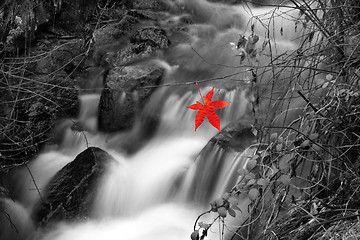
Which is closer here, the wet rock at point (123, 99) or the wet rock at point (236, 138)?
the wet rock at point (236, 138)

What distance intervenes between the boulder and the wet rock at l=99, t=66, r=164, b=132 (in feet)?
3.41

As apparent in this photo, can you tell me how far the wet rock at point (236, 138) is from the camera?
3.75 m

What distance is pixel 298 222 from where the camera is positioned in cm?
171

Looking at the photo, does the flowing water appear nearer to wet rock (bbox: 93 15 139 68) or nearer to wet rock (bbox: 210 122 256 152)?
wet rock (bbox: 210 122 256 152)

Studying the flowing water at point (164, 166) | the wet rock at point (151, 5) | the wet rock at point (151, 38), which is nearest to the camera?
the flowing water at point (164, 166)

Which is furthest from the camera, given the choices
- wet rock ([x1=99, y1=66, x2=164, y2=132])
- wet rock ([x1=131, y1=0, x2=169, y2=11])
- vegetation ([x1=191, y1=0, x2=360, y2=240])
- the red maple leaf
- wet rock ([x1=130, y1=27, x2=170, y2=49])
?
wet rock ([x1=131, y1=0, x2=169, y2=11])

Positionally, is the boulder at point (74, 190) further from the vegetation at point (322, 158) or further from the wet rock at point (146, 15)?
the wet rock at point (146, 15)

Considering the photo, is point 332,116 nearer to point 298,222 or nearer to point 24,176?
point 298,222

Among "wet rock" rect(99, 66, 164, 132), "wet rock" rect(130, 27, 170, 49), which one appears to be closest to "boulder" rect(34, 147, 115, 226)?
"wet rock" rect(99, 66, 164, 132)

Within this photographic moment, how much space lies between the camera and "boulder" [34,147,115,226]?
3756 millimetres

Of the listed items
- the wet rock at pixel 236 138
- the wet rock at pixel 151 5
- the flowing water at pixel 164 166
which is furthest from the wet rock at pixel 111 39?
the wet rock at pixel 236 138

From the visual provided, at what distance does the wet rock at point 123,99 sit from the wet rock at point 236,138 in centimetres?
155

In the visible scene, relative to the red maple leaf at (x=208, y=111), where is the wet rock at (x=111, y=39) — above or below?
below

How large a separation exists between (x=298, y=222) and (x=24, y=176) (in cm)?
355
